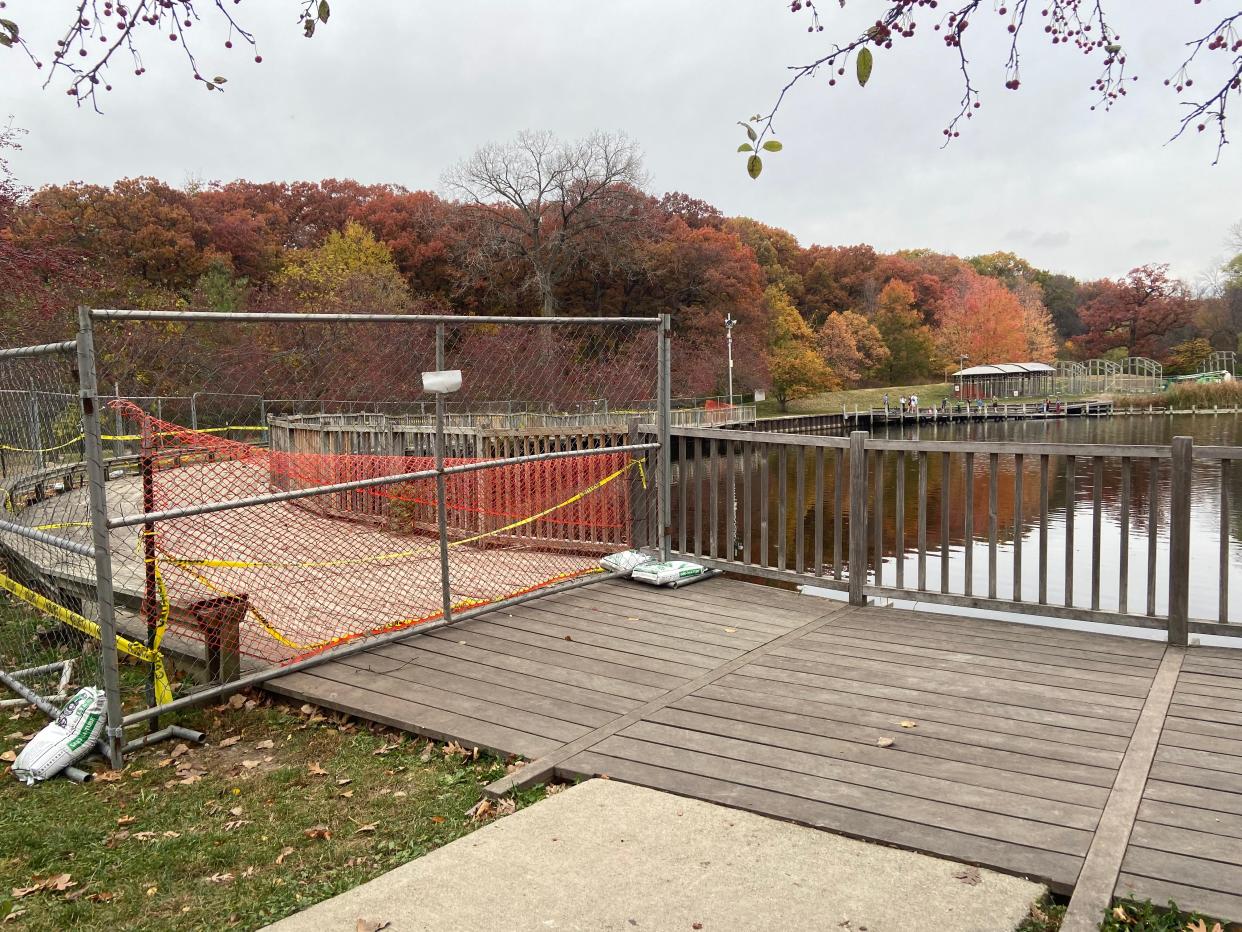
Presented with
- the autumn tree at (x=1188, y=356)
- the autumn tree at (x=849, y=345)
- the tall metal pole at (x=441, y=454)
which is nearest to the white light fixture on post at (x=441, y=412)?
the tall metal pole at (x=441, y=454)

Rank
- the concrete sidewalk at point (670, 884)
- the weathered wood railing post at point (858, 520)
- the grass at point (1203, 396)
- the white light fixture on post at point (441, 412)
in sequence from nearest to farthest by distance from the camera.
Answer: the concrete sidewalk at point (670, 884), the white light fixture on post at point (441, 412), the weathered wood railing post at point (858, 520), the grass at point (1203, 396)

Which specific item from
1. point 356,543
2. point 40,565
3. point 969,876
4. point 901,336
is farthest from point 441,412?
point 901,336

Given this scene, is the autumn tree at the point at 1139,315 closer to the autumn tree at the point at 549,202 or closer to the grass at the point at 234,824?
the autumn tree at the point at 549,202

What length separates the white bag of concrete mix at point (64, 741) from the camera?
12.7 ft

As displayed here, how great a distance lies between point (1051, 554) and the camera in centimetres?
1827

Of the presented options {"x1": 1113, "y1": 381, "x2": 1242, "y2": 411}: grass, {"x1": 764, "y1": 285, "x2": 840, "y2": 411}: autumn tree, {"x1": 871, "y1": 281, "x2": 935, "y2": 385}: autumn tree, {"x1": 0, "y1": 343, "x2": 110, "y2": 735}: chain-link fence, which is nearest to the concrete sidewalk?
{"x1": 0, "y1": 343, "x2": 110, "y2": 735}: chain-link fence

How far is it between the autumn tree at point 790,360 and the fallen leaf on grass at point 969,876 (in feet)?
205

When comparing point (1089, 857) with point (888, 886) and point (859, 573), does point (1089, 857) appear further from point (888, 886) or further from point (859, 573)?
point (859, 573)

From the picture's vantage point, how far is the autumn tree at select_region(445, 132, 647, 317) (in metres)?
52.5

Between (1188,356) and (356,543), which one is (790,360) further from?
(356,543)

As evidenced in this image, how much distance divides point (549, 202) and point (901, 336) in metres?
42.3

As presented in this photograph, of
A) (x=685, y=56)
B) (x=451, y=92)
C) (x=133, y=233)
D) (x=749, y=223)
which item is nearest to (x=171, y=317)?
(x=685, y=56)

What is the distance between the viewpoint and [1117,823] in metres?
2.99

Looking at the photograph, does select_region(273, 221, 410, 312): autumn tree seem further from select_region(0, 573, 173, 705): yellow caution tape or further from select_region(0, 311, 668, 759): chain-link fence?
select_region(0, 573, 173, 705): yellow caution tape
